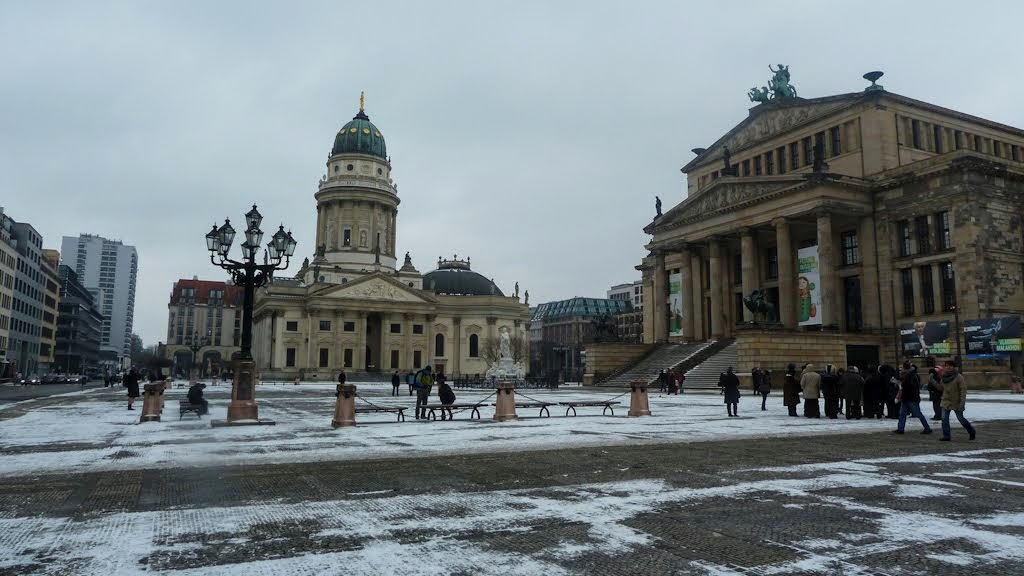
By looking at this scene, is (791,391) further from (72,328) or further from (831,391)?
(72,328)

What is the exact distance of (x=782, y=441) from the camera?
13711 mm

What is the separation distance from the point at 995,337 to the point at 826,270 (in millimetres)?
9642

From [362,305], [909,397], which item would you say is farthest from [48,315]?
[909,397]

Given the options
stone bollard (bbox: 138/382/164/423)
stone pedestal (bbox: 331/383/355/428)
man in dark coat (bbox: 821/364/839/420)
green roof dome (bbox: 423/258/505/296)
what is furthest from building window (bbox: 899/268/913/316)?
green roof dome (bbox: 423/258/505/296)

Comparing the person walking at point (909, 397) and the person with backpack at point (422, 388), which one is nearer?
the person walking at point (909, 397)

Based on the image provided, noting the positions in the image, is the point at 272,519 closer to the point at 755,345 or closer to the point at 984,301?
the point at 755,345

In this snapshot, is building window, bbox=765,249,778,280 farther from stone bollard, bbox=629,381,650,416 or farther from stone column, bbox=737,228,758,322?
stone bollard, bbox=629,381,650,416

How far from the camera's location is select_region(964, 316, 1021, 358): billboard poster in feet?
123

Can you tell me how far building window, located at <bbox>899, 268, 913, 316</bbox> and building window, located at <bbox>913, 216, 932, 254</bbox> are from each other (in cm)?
165

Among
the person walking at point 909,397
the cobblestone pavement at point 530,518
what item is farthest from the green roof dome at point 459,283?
the cobblestone pavement at point 530,518

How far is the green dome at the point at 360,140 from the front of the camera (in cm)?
10312

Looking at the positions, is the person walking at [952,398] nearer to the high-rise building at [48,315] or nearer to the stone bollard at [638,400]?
the stone bollard at [638,400]

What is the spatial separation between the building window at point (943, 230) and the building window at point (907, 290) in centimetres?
260

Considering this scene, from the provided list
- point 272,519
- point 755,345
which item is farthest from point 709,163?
point 272,519
